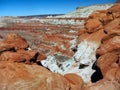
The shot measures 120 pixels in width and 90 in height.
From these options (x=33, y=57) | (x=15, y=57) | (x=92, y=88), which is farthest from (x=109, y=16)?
(x=92, y=88)

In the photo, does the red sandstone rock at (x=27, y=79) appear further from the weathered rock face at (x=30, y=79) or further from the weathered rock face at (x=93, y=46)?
the weathered rock face at (x=93, y=46)

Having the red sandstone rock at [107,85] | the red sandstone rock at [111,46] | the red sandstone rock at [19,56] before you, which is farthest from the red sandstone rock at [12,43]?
the red sandstone rock at [107,85]

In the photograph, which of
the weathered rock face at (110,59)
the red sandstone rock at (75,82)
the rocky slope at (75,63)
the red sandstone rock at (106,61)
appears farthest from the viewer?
the red sandstone rock at (106,61)

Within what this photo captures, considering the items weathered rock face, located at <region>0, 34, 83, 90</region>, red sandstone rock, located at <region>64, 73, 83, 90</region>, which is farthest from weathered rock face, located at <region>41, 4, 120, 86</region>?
weathered rock face, located at <region>0, 34, 83, 90</region>

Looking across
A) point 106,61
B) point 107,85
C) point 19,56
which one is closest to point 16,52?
point 19,56

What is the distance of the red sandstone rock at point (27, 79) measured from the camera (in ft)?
59.2

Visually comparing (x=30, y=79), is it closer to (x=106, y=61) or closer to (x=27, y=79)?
(x=27, y=79)

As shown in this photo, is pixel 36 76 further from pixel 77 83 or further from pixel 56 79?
pixel 77 83

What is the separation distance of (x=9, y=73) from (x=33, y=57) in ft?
27.8

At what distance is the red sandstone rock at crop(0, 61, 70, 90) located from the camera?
1805cm

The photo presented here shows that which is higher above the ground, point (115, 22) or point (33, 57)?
point (115, 22)

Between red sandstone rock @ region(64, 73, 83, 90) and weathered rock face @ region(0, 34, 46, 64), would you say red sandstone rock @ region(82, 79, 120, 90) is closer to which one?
red sandstone rock @ region(64, 73, 83, 90)

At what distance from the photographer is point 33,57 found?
27047 millimetres

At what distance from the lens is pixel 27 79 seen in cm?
1819
